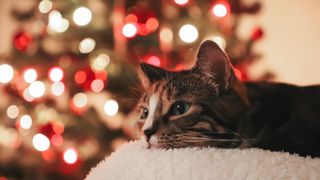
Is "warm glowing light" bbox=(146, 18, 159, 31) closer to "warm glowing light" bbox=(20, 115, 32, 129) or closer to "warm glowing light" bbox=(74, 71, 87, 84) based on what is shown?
"warm glowing light" bbox=(74, 71, 87, 84)

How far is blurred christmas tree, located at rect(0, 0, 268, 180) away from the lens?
190cm

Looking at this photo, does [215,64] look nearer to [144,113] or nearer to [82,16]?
[144,113]

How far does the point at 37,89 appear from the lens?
6.64ft

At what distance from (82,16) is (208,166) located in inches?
56.8

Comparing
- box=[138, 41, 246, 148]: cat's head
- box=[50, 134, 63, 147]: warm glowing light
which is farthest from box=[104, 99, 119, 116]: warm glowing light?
box=[138, 41, 246, 148]: cat's head

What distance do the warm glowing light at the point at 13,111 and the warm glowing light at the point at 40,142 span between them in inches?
6.4

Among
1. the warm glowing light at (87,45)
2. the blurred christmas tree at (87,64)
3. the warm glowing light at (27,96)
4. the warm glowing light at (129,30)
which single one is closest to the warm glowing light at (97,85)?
the blurred christmas tree at (87,64)

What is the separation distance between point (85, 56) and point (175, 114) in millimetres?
1191

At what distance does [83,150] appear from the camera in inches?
79.3

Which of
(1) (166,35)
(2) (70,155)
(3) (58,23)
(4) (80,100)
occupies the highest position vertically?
(3) (58,23)

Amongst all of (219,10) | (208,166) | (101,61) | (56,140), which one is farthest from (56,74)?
(208,166)

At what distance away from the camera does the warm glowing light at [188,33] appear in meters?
1.89

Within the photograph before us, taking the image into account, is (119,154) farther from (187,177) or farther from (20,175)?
(20,175)

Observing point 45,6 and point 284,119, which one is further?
point 45,6
